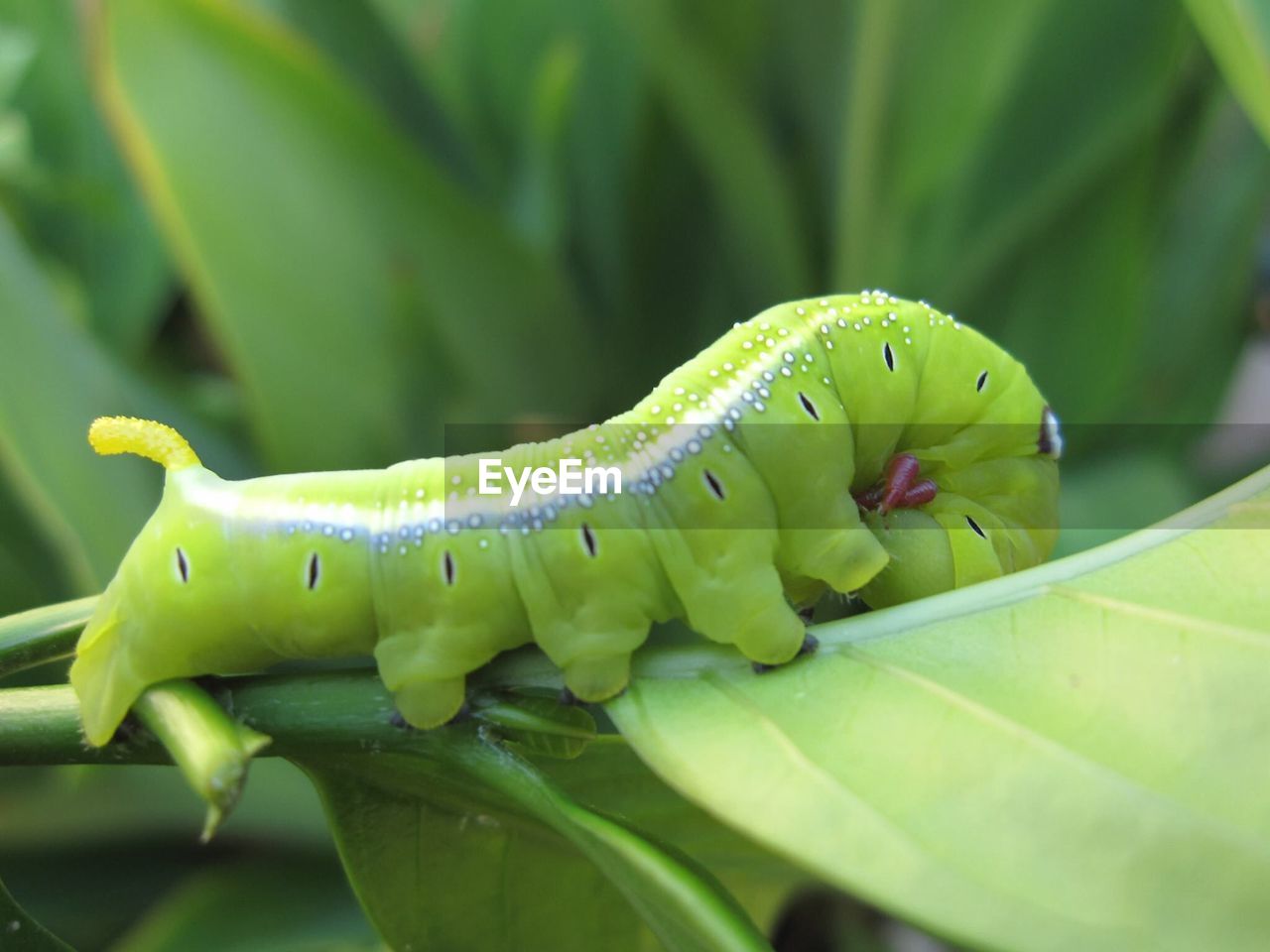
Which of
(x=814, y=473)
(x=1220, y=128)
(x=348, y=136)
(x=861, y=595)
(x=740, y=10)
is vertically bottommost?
(x=861, y=595)

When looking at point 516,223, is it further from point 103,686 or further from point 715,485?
point 103,686

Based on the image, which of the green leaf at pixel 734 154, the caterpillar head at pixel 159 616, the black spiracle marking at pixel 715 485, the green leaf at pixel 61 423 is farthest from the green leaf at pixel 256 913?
the green leaf at pixel 734 154

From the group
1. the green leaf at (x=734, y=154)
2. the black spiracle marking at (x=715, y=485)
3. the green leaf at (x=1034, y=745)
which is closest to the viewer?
the green leaf at (x=1034, y=745)

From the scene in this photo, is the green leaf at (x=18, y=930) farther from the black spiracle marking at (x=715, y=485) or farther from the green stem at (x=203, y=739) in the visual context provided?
the black spiracle marking at (x=715, y=485)

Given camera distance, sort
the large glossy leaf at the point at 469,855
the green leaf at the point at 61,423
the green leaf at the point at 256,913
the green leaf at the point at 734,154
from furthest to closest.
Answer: the green leaf at the point at 734,154 → the green leaf at the point at 256,913 → the green leaf at the point at 61,423 → the large glossy leaf at the point at 469,855

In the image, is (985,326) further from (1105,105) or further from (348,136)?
(348,136)

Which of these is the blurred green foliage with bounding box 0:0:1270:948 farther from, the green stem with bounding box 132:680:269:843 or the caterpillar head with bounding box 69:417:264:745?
the green stem with bounding box 132:680:269:843

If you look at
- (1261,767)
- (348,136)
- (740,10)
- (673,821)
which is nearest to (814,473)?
(673,821)
